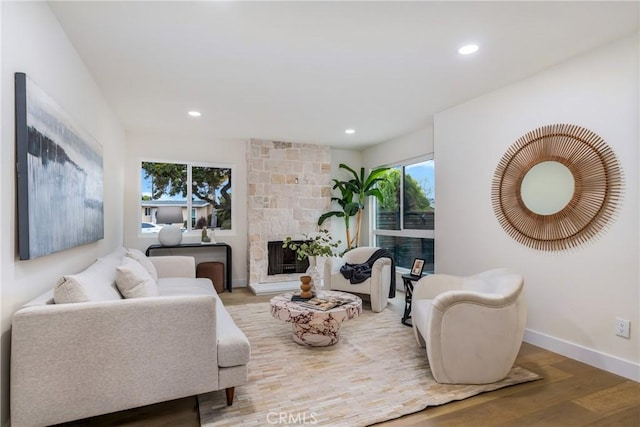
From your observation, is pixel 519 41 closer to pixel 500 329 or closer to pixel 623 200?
pixel 623 200

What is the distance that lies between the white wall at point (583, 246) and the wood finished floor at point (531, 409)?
0.38 metres

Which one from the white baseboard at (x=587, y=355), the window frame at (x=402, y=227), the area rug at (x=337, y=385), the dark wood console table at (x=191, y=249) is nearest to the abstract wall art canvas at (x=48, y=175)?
the area rug at (x=337, y=385)

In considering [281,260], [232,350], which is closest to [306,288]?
[232,350]

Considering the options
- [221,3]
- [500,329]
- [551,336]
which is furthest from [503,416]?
[221,3]

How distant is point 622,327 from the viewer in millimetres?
2473

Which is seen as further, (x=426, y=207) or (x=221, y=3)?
(x=426, y=207)

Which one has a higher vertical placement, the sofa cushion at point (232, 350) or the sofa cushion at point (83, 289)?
the sofa cushion at point (83, 289)

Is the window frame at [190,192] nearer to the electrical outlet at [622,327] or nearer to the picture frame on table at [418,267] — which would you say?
the picture frame on table at [418,267]

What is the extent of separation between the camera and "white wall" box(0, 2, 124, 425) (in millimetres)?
1570

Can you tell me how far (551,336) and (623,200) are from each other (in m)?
1.30

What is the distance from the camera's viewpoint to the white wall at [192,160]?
5070mm

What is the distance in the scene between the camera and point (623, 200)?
247 cm

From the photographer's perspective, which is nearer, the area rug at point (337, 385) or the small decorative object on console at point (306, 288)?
the area rug at point (337, 385)

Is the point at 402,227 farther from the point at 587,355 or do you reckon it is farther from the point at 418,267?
the point at 587,355
